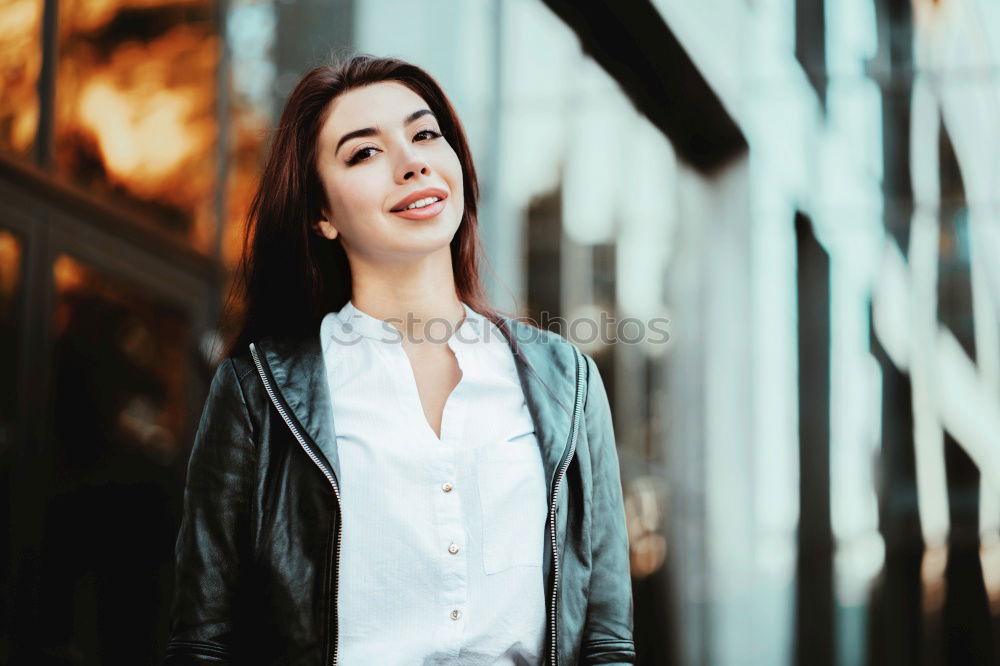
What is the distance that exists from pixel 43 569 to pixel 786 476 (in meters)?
7.26

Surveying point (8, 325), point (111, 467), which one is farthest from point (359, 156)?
point (111, 467)

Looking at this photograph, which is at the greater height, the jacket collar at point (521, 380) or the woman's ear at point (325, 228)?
the woman's ear at point (325, 228)

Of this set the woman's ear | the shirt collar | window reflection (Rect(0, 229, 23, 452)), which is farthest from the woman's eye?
window reflection (Rect(0, 229, 23, 452))

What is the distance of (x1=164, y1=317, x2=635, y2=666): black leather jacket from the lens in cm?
156

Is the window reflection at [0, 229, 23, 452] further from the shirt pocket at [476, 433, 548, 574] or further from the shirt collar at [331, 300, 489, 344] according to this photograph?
the shirt pocket at [476, 433, 548, 574]

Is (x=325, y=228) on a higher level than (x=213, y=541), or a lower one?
higher

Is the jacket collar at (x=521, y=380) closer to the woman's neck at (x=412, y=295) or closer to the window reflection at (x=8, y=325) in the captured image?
the woman's neck at (x=412, y=295)

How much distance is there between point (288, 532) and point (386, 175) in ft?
1.83

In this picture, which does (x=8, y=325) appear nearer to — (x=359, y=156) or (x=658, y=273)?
(x=359, y=156)

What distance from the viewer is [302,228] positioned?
5.86 feet

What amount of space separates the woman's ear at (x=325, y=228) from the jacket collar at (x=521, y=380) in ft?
0.56

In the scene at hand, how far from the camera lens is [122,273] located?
223 inches

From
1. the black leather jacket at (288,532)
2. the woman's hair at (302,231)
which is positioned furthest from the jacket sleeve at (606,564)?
the woman's hair at (302,231)

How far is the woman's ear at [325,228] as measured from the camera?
5.89ft
